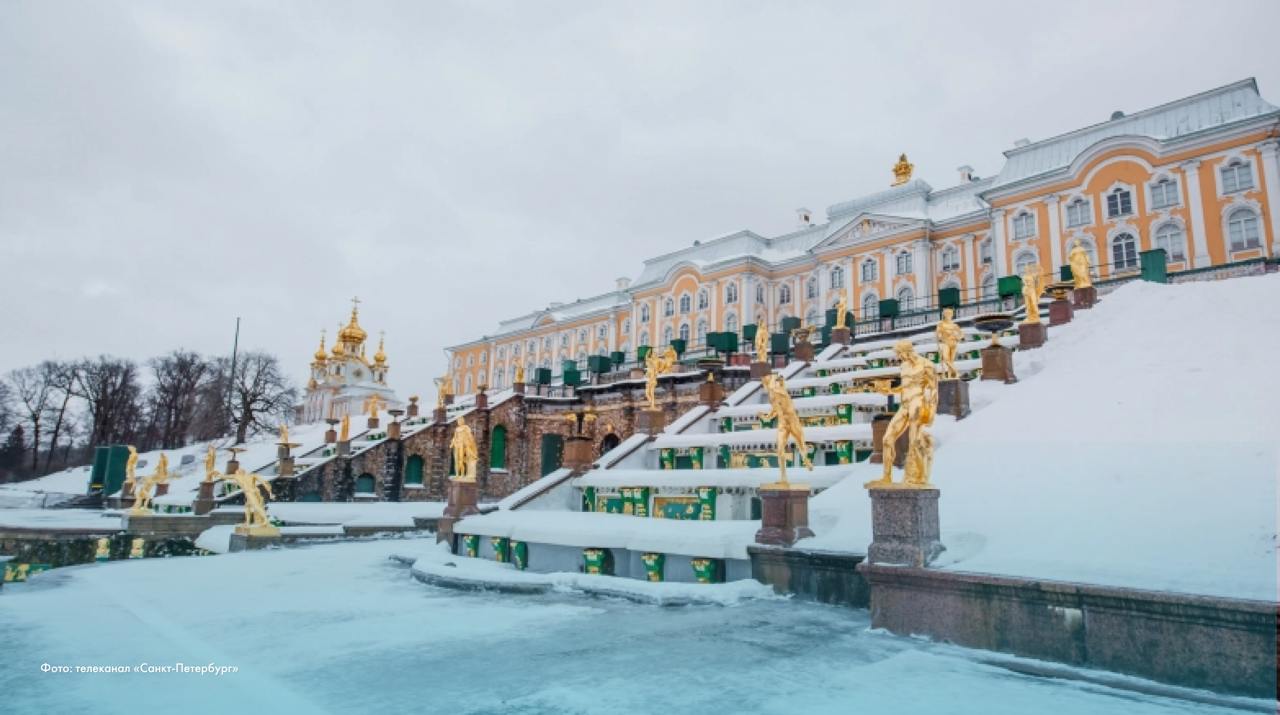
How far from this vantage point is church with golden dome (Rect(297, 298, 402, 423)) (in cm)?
6294

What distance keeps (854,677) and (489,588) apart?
5906mm

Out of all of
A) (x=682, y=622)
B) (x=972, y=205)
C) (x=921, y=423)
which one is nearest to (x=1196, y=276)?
(x=972, y=205)

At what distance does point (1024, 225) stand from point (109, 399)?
2735 inches

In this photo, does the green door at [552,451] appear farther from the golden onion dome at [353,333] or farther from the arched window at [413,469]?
the golden onion dome at [353,333]

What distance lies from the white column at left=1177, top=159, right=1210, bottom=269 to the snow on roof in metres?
1.64

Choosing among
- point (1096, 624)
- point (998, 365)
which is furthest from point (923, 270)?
point (1096, 624)

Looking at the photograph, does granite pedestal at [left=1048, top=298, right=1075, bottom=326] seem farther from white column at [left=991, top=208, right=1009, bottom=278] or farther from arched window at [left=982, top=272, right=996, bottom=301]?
arched window at [left=982, top=272, right=996, bottom=301]

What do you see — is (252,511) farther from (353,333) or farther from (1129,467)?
(353,333)

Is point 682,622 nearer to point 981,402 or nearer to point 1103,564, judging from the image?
point 1103,564

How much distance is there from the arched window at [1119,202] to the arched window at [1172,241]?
1663mm

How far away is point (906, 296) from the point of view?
133 ft

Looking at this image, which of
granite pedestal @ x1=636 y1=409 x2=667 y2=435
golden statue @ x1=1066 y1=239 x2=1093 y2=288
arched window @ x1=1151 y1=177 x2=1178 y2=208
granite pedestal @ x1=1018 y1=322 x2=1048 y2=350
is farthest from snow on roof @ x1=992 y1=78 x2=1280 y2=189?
granite pedestal @ x1=636 y1=409 x2=667 y2=435

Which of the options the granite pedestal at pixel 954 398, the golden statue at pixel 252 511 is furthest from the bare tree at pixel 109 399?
the granite pedestal at pixel 954 398

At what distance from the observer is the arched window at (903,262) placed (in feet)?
135
